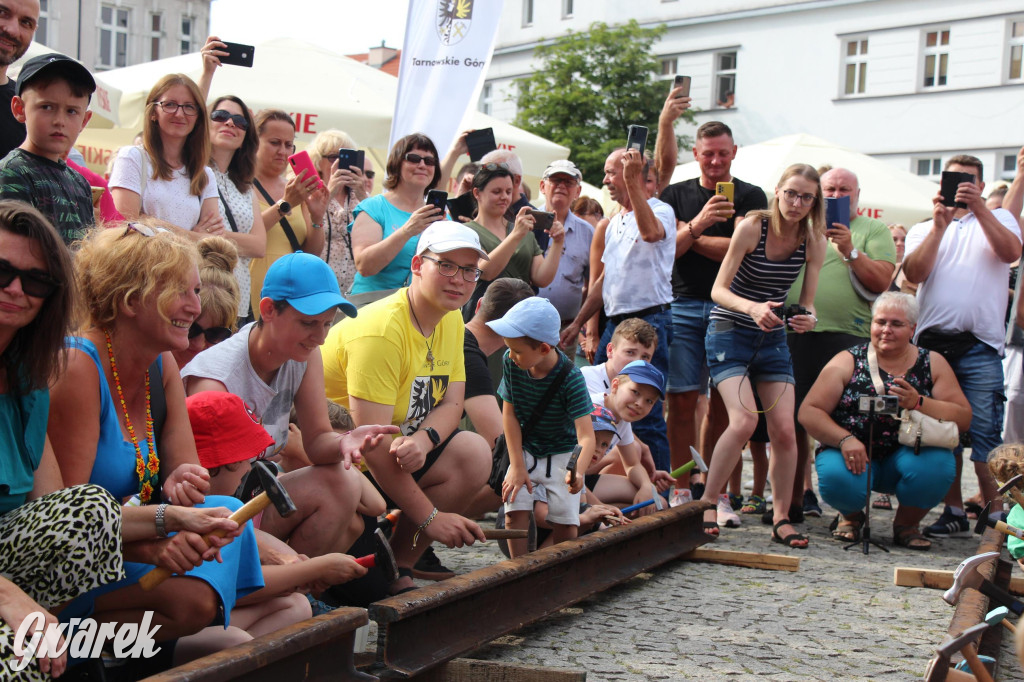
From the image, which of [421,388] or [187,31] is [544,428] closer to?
[421,388]

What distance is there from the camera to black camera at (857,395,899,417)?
6.79m

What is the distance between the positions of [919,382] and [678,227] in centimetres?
184

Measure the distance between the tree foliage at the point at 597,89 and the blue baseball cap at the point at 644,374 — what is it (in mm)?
30109

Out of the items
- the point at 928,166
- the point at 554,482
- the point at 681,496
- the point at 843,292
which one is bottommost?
the point at 681,496

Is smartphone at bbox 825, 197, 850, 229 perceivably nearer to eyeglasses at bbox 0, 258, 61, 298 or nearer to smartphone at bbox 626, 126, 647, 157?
smartphone at bbox 626, 126, 647, 157

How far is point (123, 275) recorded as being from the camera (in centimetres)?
332

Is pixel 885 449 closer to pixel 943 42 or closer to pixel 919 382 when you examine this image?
pixel 919 382

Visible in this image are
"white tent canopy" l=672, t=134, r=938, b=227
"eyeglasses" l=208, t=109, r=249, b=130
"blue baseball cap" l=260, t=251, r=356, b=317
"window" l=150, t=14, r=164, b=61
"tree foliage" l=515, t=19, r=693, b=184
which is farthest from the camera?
"window" l=150, t=14, r=164, b=61

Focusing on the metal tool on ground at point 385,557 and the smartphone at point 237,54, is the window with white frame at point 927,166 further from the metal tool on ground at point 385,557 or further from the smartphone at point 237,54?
the metal tool on ground at point 385,557

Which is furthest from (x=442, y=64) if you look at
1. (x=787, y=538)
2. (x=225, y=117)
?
(x=787, y=538)

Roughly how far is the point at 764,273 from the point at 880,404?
3.50 ft

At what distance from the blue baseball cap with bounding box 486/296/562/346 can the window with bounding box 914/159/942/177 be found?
2938 centimetres

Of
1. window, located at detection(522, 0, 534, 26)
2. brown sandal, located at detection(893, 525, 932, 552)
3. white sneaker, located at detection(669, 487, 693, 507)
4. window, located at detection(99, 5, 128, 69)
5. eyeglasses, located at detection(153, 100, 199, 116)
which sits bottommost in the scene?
brown sandal, located at detection(893, 525, 932, 552)

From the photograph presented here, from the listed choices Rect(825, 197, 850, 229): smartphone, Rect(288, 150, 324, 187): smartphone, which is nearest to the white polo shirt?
Rect(825, 197, 850, 229): smartphone
